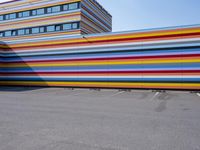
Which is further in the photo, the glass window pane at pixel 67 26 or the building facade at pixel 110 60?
the glass window pane at pixel 67 26

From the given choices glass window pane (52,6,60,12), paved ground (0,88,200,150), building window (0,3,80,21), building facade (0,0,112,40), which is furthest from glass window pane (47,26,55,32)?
paved ground (0,88,200,150)

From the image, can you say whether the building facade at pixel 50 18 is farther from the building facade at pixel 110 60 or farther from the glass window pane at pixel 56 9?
the building facade at pixel 110 60

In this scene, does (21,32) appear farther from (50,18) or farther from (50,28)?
(50,18)

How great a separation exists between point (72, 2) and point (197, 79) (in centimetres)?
2379

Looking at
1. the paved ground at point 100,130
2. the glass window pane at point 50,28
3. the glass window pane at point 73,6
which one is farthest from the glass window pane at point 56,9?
the paved ground at point 100,130

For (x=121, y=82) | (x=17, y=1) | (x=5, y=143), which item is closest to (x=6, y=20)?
(x=17, y=1)

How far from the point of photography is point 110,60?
17.6 meters

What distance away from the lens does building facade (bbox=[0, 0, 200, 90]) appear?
50.1ft

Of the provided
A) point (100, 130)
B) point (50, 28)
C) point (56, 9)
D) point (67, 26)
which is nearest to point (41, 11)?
point (56, 9)

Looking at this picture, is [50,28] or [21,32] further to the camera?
[21,32]

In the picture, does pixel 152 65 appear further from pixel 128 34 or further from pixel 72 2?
pixel 72 2

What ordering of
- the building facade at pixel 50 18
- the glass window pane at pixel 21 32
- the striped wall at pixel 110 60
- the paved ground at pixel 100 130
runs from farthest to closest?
1. the glass window pane at pixel 21 32
2. the building facade at pixel 50 18
3. the striped wall at pixel 110 60
4. the paved ground at pixel 100 130

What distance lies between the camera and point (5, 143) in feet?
15.0

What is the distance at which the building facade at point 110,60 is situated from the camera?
15266 mm
